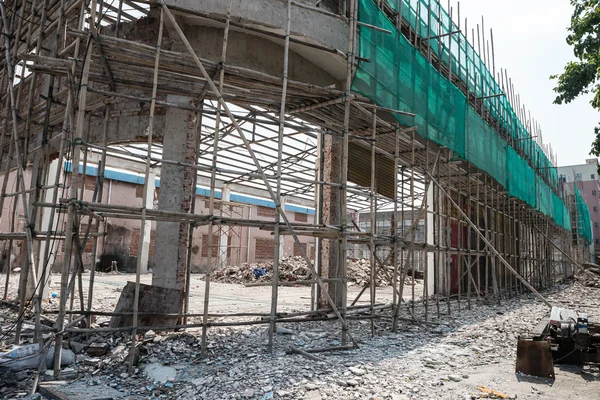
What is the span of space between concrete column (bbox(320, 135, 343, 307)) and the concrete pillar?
11.7 ft

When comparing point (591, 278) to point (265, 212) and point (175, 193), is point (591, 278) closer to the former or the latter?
point (265, 212)

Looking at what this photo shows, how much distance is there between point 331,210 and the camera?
10.2 metres

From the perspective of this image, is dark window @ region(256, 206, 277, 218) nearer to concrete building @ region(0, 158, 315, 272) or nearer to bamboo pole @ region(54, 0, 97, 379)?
concrete building @ region(0, 158, 315, 272)

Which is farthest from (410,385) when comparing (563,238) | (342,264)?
(563,238)

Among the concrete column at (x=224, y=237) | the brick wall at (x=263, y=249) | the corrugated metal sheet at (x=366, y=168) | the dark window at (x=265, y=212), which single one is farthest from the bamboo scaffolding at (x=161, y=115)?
the brick wall at (x=263, y=249)

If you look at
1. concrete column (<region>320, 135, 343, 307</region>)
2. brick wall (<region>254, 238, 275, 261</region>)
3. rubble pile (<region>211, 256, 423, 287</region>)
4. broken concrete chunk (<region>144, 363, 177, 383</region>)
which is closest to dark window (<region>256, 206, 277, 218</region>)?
brick wall (<region>254, 238, 275, 261</region>)

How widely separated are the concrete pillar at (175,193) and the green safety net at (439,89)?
3.41 meters

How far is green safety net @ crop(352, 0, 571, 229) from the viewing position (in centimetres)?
899

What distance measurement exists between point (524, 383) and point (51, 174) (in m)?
12.9

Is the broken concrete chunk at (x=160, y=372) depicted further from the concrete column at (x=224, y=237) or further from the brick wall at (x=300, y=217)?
the brick wall at (x=300, y=217)

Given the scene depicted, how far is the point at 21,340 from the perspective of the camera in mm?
7031

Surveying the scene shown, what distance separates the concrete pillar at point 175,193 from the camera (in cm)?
746

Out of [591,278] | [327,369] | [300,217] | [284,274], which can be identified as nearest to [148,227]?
[284,274]

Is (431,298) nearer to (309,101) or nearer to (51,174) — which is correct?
(309,101)
